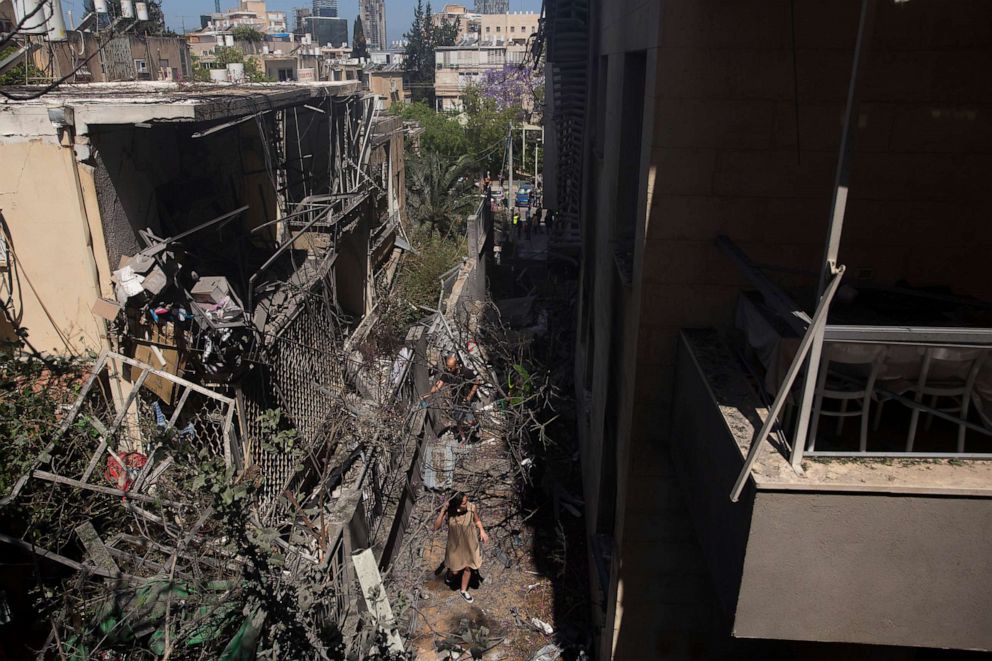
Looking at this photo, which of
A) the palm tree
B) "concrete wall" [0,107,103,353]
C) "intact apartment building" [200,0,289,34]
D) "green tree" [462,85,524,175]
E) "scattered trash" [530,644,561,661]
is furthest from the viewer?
"intact apartment building" [200,0,289,34]

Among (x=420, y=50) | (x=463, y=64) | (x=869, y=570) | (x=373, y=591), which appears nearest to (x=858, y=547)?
(x=869, y=570)

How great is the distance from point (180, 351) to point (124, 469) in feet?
5.96

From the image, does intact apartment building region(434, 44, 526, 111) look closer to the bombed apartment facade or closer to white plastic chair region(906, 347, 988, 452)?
the bombed apartment facade

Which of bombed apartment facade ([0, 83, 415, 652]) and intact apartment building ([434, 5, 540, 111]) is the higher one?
intact apartment building ([434, 5, 540, 111])

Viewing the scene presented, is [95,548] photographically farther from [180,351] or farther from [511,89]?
[511,89]

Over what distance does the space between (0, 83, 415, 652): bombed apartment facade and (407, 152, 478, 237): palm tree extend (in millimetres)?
10070

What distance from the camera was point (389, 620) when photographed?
5758 millimetres

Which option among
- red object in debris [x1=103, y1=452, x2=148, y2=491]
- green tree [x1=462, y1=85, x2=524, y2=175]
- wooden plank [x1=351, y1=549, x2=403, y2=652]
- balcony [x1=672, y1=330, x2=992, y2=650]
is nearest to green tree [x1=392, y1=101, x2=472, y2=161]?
green tree [x1=462, y1=85, x2=524, y2=175]

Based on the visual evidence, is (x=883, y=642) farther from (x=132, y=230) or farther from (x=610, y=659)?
(x=132, y=230)

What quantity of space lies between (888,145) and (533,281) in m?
14.1

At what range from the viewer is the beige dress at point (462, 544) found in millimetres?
6980

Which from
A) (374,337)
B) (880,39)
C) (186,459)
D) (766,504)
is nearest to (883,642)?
(766,504)

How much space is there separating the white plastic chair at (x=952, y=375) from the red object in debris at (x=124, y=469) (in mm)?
4932

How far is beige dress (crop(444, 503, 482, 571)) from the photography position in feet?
22.9
